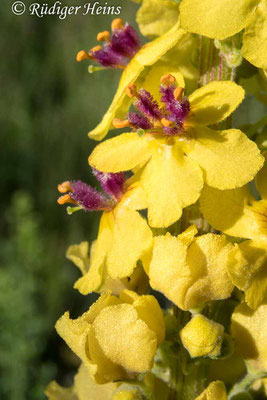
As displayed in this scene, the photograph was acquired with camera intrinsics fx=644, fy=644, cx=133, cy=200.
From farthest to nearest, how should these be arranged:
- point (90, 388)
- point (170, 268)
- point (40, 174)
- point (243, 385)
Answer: point (40, 174), point (90, 388), point (243, 385), point (170, 268)

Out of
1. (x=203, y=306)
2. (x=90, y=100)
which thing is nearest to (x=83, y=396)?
(x=203, y=306)

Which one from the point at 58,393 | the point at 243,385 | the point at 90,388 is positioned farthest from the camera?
the point at 58,393

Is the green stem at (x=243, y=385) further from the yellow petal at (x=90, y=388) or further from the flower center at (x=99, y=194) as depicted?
the flower center at (x=99, y=194)

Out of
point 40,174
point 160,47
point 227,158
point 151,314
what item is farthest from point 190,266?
point 40,174

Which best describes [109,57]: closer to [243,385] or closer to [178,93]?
[178,93]

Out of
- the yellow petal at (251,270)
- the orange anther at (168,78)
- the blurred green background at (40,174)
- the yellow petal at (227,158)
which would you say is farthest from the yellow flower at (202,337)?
the blurred green background at (40,174)

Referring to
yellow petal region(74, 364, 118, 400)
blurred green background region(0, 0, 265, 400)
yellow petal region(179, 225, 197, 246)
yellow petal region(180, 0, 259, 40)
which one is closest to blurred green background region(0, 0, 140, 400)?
blurred green background region(0, 0, 265, 400)
